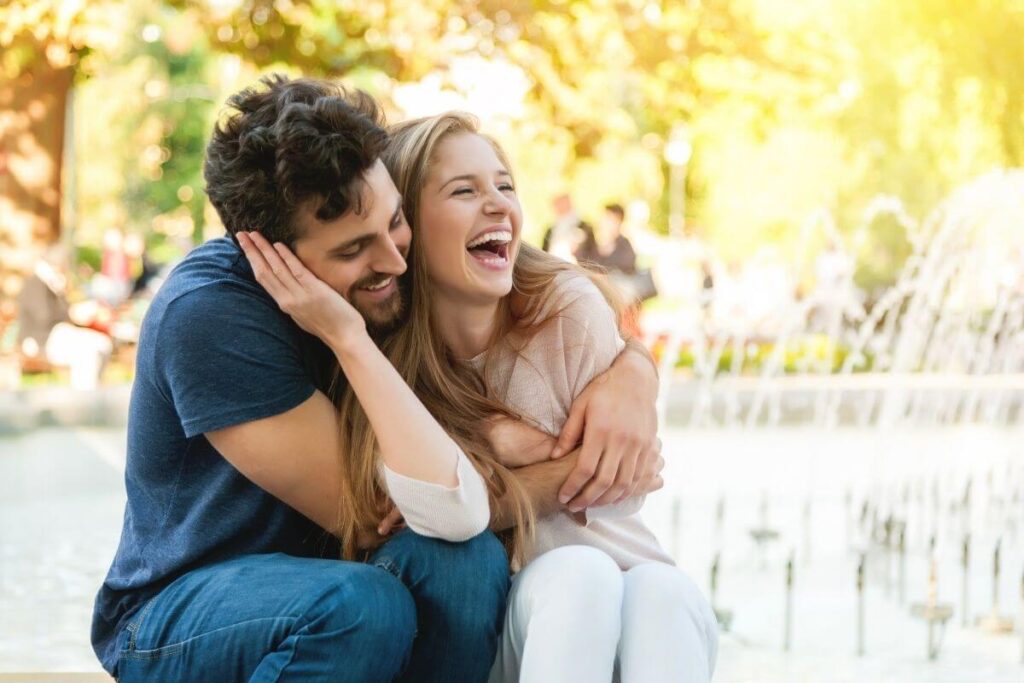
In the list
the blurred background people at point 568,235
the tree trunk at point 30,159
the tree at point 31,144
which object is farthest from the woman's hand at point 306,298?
the tree trunk at point 30,159

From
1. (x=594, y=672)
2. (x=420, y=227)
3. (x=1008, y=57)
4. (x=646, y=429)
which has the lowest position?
(x=1008, y=57)

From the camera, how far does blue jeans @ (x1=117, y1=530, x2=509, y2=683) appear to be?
8.04 feet

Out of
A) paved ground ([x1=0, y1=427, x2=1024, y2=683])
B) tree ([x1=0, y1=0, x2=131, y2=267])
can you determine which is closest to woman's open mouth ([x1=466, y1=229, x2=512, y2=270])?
paved ground ([x1=0, y1=427, x2=1024, y2=683])

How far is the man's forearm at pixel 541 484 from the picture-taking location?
8.96 feet

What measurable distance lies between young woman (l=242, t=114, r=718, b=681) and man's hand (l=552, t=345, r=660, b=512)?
4cm

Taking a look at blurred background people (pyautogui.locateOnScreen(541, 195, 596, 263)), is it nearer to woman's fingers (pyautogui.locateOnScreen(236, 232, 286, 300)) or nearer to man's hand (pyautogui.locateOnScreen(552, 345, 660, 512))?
man's hand (pyautogui.locateOnScreen(552, 345, 660, 512))

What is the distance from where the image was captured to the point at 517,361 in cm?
293

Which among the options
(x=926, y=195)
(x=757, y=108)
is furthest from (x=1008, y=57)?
(x=757, y=108)

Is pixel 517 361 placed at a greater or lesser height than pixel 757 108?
greater

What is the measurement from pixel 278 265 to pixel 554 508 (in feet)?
2.25

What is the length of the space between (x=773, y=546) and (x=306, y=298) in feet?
15.4

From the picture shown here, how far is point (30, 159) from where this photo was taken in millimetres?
11500

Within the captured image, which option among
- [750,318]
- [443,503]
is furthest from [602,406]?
[750,318]

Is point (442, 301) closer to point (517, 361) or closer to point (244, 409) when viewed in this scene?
point (517, 361)
